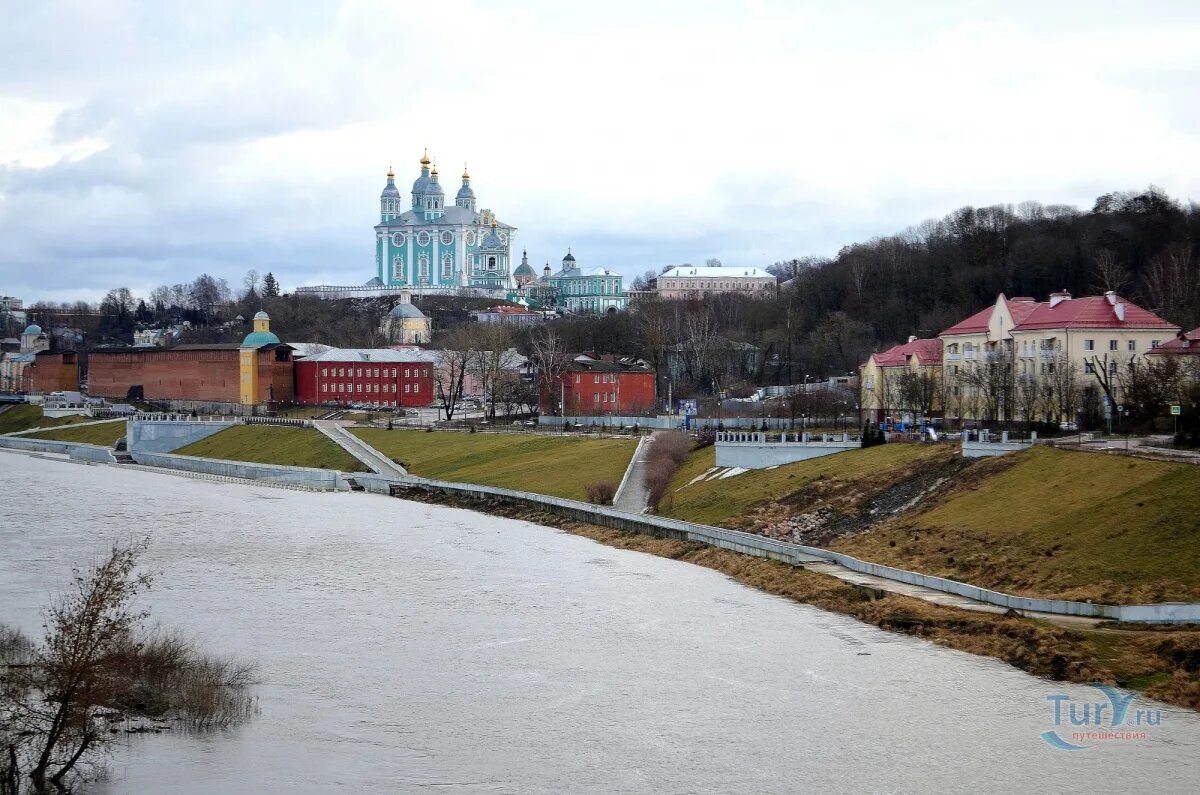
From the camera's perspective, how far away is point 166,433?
96500 millimetres

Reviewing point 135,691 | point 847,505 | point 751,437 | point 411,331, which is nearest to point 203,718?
point 135,691

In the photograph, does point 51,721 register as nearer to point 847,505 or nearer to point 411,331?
point 847,505

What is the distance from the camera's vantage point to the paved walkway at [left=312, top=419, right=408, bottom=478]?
235ft

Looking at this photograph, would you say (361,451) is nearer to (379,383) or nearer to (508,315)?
(379,383)

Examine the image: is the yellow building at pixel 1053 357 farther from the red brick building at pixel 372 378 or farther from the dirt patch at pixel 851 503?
the red brick building at pixel 372 378

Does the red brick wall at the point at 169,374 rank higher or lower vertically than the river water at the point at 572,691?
higher

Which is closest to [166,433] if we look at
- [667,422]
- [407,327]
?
[667,422]

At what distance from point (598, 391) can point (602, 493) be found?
4127 cm

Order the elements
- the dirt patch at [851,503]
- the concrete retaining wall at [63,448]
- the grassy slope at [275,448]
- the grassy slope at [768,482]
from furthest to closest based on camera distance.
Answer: the concrete retaining wall at [63,448] → the grassy slope at [275,448] → the grassy slope at [768,482] → the dirt patch at [851,503]

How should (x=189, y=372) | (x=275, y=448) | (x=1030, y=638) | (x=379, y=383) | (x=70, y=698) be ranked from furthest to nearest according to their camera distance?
(x=189, y=372), (x=379, y=383), (x=275, y=448), (x=1030, y=638), (x=70, y=698)

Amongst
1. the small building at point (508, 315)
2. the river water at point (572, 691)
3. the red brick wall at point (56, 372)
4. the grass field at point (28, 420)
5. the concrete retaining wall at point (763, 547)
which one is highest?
the small building at point (508, 315)

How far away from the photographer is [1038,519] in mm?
35000

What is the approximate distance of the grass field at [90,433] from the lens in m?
101

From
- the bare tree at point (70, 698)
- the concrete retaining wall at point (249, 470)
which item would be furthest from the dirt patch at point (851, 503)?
the concrete retaining wall at point (249, 470)
